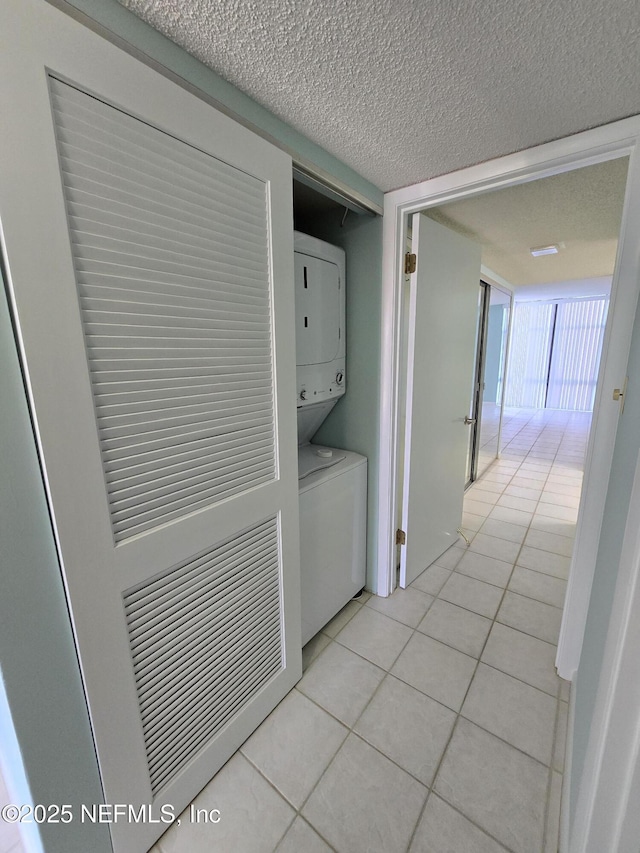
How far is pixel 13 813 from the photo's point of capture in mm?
851

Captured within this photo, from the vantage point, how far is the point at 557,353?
23.1ft

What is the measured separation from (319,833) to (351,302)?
1976mm

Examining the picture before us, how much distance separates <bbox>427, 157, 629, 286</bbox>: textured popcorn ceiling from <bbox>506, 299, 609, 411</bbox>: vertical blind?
4.23m

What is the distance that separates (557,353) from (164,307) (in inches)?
318

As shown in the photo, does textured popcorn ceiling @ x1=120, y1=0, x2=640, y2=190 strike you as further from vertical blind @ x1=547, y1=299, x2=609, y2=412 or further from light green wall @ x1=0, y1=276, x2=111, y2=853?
vertical blind @ x1=547, y1=299, x2=609, y2=412

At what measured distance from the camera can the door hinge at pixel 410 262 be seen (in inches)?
66.9

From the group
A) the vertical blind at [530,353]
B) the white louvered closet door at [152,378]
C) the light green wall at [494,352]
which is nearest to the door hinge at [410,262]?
the white louvered closet door at [152,378]


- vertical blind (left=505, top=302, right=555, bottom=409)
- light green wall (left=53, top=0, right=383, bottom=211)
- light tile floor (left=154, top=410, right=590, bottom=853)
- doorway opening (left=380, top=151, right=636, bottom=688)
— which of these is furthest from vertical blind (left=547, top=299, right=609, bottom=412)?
light green wall (left=53, top=0, right=383, bottom=211)

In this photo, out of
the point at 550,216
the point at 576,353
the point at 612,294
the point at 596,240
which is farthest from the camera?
the point at 576,353

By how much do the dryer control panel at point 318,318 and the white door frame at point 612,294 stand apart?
22 cm

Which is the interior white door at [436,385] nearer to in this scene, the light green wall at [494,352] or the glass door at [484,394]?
the glass door at [484,394]

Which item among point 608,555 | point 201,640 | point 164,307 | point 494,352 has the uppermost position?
point 164,307

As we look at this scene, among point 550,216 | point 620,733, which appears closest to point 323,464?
point 620,733

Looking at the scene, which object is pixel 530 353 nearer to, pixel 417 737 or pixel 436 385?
pixel 436 385
